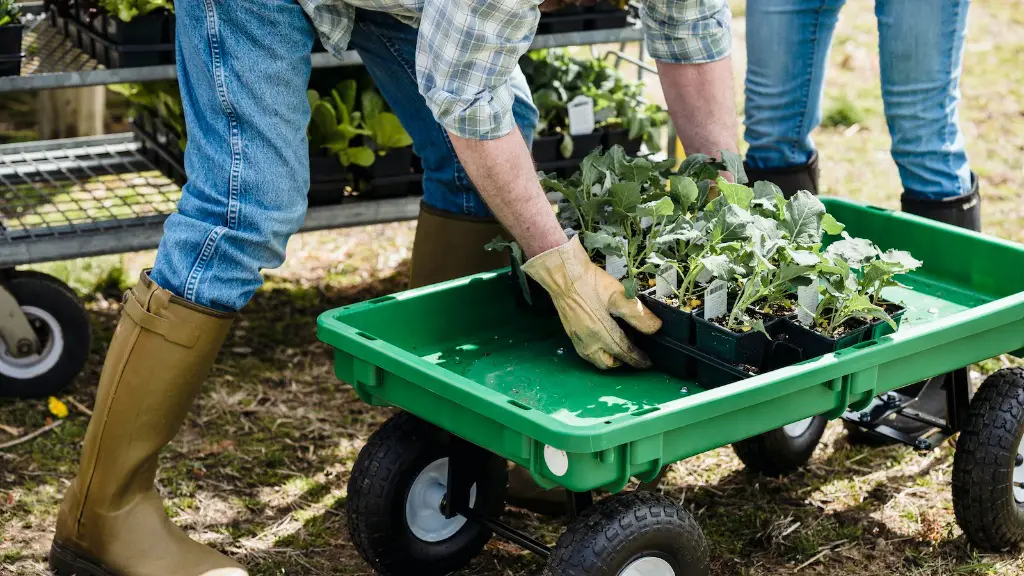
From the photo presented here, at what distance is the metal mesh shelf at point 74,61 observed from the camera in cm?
259

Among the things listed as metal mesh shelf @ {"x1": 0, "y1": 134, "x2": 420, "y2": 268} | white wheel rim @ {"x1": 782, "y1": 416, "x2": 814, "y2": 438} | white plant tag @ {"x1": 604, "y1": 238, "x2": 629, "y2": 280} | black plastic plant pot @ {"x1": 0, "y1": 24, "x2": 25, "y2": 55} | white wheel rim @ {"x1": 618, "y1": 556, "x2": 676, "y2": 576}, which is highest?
black plastic plant pot @ {"x1": 0, "y1": 24, "x2": 25, "y2": 55}

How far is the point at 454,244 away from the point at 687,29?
0.61 metres

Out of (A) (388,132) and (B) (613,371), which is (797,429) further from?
(A) (388,132)

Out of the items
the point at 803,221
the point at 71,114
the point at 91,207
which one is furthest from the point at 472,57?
the point at 71,114

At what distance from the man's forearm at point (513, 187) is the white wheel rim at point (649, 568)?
0.48 meters

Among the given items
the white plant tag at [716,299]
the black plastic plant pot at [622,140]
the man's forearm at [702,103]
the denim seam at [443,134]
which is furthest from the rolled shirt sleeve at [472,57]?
the black plastic plant pot at [622,140]

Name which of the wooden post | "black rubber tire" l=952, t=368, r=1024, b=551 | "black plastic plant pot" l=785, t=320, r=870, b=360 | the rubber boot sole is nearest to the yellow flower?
the rubber boot sole

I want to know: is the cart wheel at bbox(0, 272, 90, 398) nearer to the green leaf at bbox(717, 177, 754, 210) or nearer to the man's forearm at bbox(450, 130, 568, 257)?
the man's forearm at bbox(450, 130, 568, 257)

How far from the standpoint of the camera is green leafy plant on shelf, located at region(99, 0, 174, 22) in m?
2.61

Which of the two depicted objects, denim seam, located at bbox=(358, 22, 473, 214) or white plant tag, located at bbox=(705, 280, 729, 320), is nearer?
white plant tag, located at bbox=(705, 280, 729, 320)

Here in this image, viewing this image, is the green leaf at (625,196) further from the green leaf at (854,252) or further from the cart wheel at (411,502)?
the cart wheel at (411,502)

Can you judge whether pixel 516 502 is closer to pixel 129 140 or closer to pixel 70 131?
pixel 129 140

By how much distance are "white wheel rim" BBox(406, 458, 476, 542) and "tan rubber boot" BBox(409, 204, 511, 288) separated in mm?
482

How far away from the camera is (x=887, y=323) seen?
1989 mm
